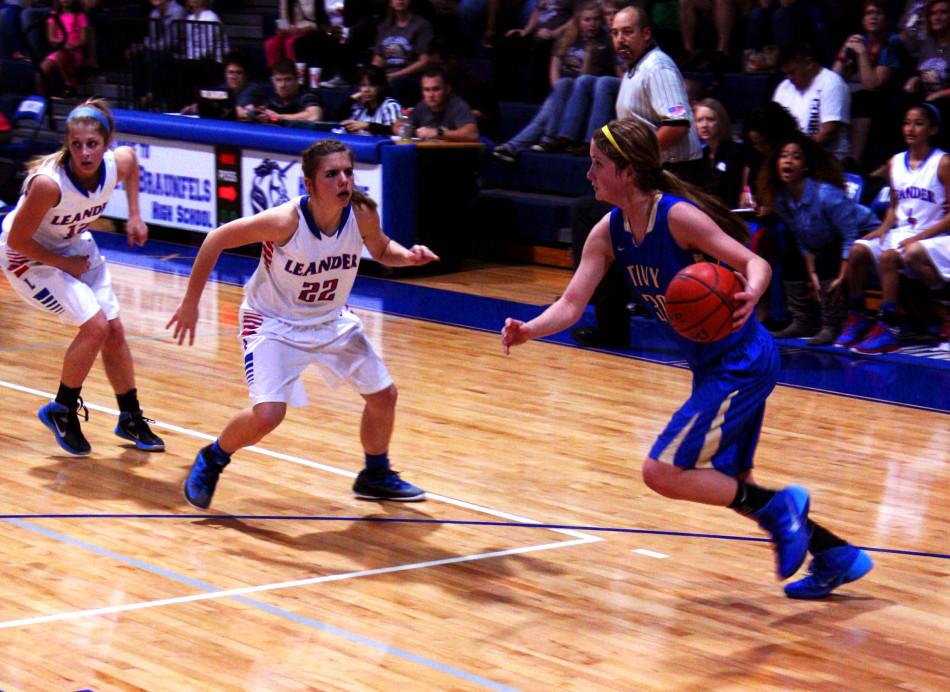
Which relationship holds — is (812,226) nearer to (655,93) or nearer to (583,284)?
(655,93)

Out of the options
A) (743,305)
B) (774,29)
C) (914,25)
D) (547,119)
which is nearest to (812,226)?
(914,25)

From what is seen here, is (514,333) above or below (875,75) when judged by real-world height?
below

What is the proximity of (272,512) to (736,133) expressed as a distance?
6537mm

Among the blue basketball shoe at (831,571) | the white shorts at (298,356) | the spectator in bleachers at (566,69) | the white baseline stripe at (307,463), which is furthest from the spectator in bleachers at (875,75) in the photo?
the blue basketball shoe at (831,571)

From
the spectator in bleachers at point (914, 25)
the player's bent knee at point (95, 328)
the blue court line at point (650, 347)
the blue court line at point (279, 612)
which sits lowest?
the blue court line at point (650, 347)

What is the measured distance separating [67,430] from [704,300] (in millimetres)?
3085

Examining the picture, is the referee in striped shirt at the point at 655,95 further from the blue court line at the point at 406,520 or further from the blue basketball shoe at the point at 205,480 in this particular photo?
the blue basketball shoe at the point at 205,480

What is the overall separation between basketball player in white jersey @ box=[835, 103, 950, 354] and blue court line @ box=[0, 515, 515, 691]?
4876mm

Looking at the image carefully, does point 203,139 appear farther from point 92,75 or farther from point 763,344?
point 763,344

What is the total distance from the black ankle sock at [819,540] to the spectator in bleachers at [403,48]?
864 centimetres

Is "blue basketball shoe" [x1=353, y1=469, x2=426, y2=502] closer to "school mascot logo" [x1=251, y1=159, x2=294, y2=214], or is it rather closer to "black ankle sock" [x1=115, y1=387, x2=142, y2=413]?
"black ankle sock" [x1=115, y1=387, x2=142, y2=413]

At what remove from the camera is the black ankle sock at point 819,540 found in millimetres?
4348

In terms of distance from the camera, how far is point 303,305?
16.9ft

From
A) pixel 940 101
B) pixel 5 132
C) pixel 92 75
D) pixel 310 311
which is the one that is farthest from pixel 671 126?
pixel 92 75
